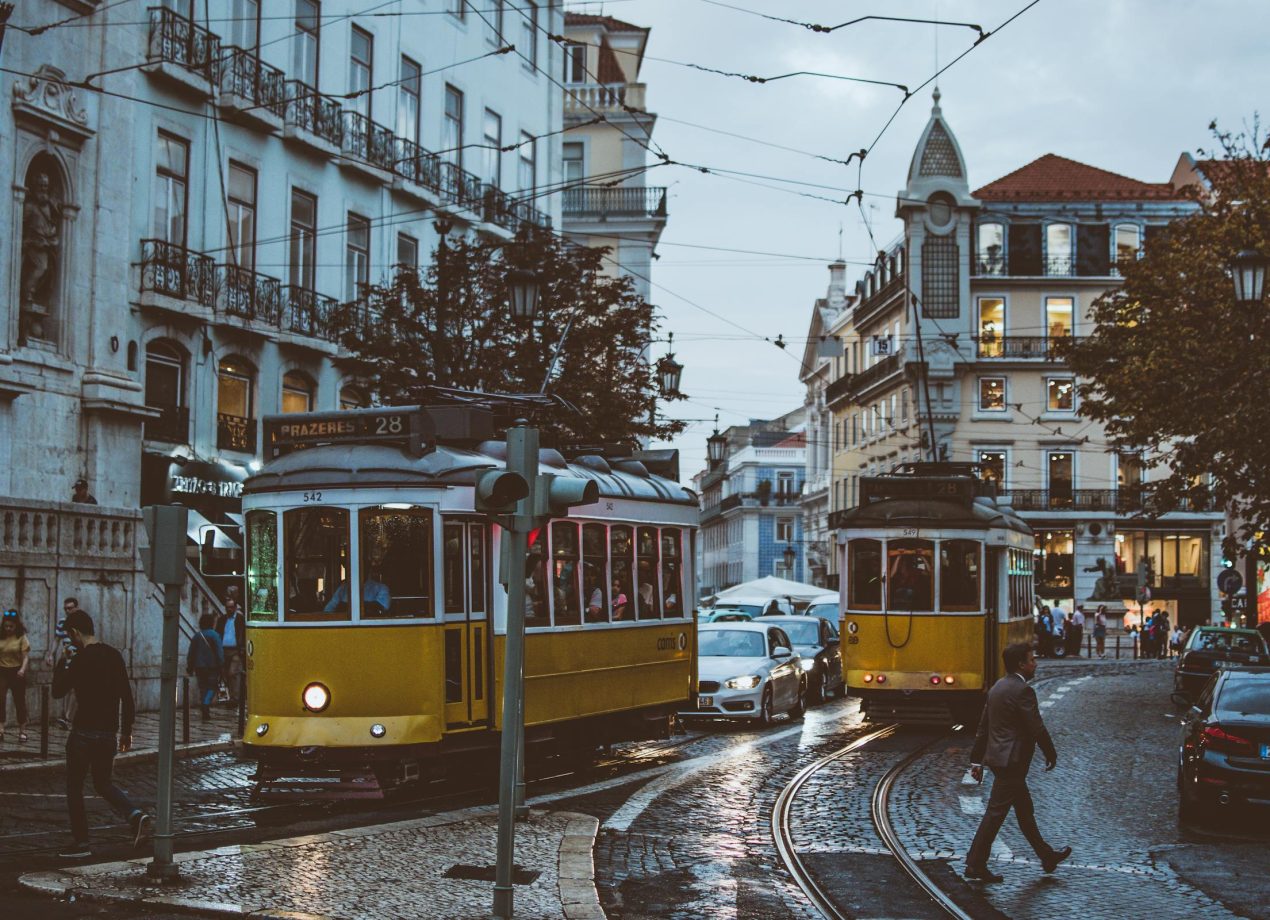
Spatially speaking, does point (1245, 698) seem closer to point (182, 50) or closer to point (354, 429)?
point (354, 429)

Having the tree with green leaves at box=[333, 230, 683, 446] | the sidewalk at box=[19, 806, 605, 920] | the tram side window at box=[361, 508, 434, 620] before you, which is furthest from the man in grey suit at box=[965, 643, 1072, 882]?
the tree with green leaves at box=[333, 230, 683, 446]

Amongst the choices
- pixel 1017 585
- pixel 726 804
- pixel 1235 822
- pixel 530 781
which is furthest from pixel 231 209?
pixel 1235 822

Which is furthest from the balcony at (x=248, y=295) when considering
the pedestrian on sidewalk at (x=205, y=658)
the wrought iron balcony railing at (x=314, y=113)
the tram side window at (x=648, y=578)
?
the tram side window at (x=648, y=578)

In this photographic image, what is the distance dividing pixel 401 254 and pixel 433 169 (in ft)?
7.63

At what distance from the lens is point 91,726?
39.3 ft

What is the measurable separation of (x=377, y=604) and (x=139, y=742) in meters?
6.79

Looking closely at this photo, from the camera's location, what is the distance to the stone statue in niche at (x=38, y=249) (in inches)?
1025

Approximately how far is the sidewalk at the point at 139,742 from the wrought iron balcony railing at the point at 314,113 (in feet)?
43.1

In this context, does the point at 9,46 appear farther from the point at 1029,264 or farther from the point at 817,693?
the point at 1029,264

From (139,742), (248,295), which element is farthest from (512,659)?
(248,295)

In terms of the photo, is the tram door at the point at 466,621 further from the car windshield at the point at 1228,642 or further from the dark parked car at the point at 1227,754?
the car windshield at the point at 1228,642

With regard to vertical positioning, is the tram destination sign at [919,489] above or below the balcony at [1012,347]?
below

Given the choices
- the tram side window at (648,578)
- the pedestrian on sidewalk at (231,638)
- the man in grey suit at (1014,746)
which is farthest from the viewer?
the pedestrian on sidewalk at (231,638)

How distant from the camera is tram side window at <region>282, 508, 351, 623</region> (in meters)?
14.5
